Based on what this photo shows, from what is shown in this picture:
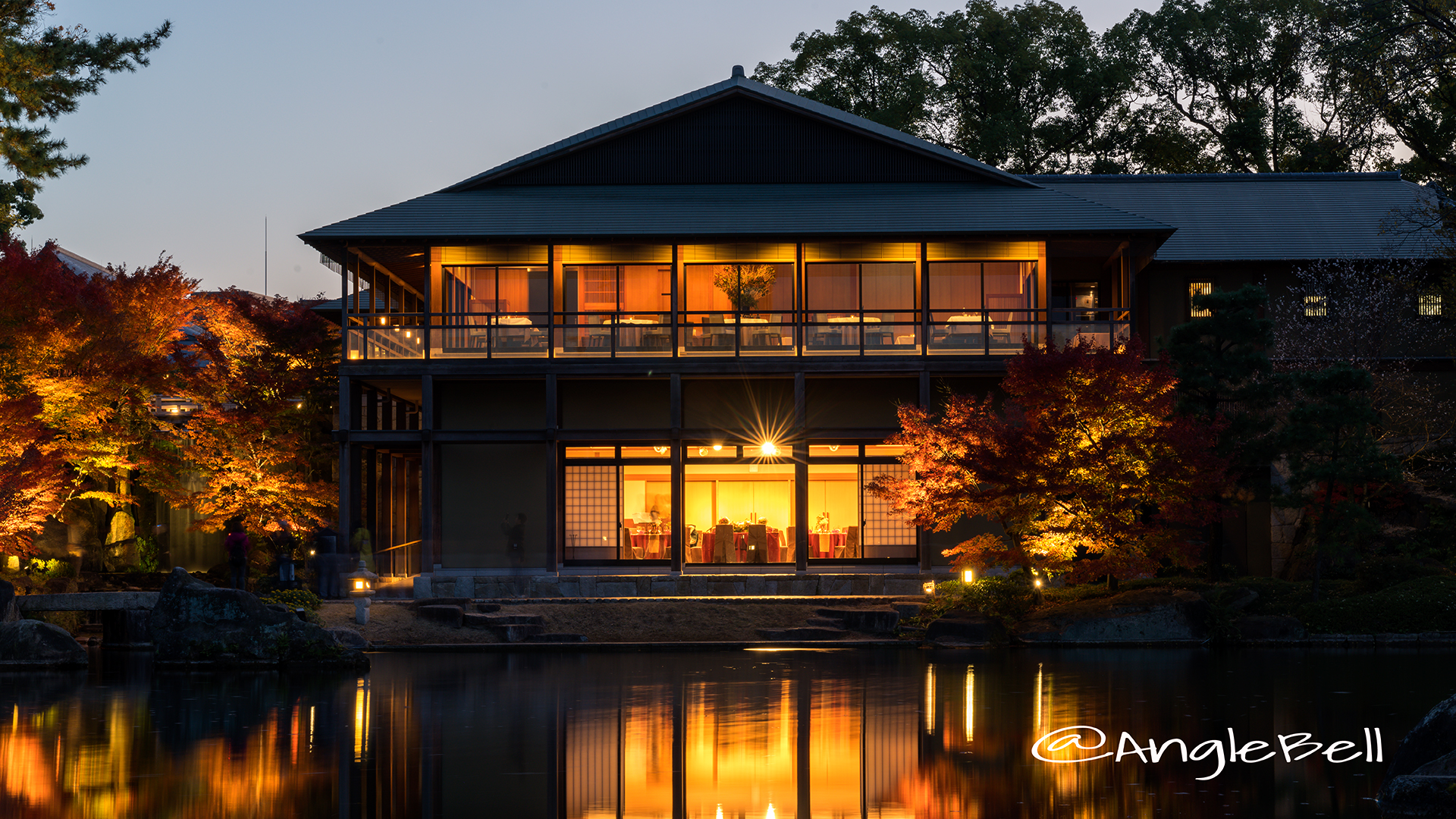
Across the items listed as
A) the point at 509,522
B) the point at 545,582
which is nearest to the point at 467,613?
the point at 545,582

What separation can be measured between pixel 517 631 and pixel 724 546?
6729 millimetres

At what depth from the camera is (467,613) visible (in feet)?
73.3

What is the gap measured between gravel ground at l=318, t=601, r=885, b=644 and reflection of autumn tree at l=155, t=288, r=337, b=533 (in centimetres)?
459

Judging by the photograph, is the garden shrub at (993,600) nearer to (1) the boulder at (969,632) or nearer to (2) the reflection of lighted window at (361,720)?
(1) the boulder at (969,632)

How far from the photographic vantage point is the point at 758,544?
2694 cm

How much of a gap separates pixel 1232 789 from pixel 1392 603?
13.6 m

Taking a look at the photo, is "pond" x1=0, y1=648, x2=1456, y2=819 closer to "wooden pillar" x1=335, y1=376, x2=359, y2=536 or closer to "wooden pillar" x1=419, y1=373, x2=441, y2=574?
"wooden pillar" x1=419, y1=373, x2=441, y2=574

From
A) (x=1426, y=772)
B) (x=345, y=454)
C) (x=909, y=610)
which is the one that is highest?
(x=345, y=454)

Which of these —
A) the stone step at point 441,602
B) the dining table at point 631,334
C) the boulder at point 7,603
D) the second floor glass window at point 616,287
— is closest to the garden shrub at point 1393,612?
the dining table at point 631,334

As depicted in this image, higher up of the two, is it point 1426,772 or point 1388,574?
point 1388,574

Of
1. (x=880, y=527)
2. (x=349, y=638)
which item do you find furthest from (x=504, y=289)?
(x=349, y=638)

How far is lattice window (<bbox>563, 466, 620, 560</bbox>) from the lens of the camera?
27234 mm

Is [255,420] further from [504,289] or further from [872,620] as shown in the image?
[872,620]

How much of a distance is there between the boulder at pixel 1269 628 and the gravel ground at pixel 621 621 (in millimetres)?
6413
